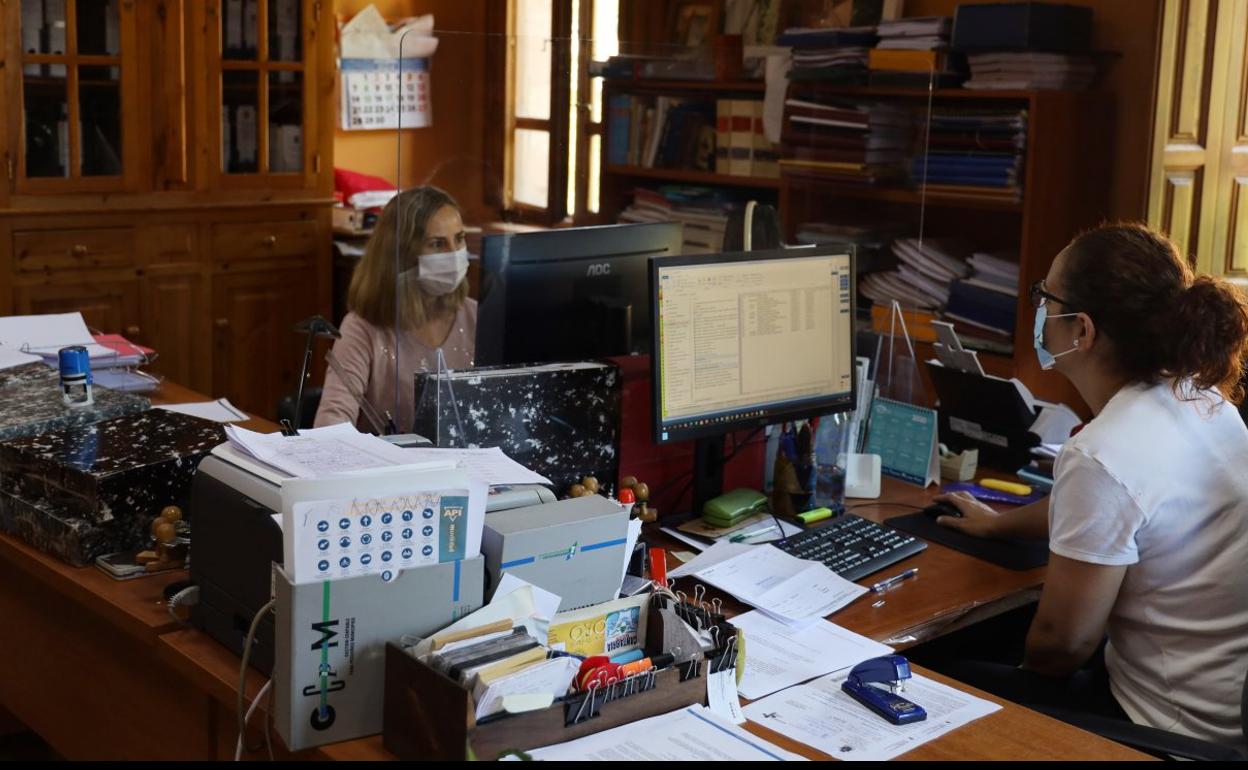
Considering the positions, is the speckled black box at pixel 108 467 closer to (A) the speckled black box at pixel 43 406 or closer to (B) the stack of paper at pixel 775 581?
(A) the speckled black box at pixel 43 406

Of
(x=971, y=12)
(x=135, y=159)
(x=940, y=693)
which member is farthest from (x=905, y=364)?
(x=135, y=159)

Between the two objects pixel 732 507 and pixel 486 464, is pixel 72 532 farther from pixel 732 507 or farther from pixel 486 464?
pixel 732 507

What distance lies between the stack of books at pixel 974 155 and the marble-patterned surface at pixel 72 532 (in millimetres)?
2453

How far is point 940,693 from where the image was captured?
5.58 ft

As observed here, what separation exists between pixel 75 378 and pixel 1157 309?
1833mm

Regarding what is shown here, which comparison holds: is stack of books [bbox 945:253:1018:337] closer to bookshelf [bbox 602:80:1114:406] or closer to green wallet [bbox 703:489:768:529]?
bookshelf [bbox 602:80:1114:406]

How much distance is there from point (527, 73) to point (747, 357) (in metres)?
1.33

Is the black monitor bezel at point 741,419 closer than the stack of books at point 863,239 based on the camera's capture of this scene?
Yes

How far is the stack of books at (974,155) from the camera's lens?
11.7 ft

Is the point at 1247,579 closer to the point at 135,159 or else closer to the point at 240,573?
the point at 240,573

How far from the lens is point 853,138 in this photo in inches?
149

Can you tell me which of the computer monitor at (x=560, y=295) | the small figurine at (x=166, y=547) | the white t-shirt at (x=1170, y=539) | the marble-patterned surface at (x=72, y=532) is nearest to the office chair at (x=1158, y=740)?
the white t-shirt at (x=1170, y=539)

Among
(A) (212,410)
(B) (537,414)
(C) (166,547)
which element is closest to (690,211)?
(A) (212,410)

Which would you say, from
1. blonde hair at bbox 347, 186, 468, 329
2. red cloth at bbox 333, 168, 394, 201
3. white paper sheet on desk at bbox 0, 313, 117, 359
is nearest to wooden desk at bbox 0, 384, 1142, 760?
white paper sheet on desk at bbox 0, 313, 117, 359
